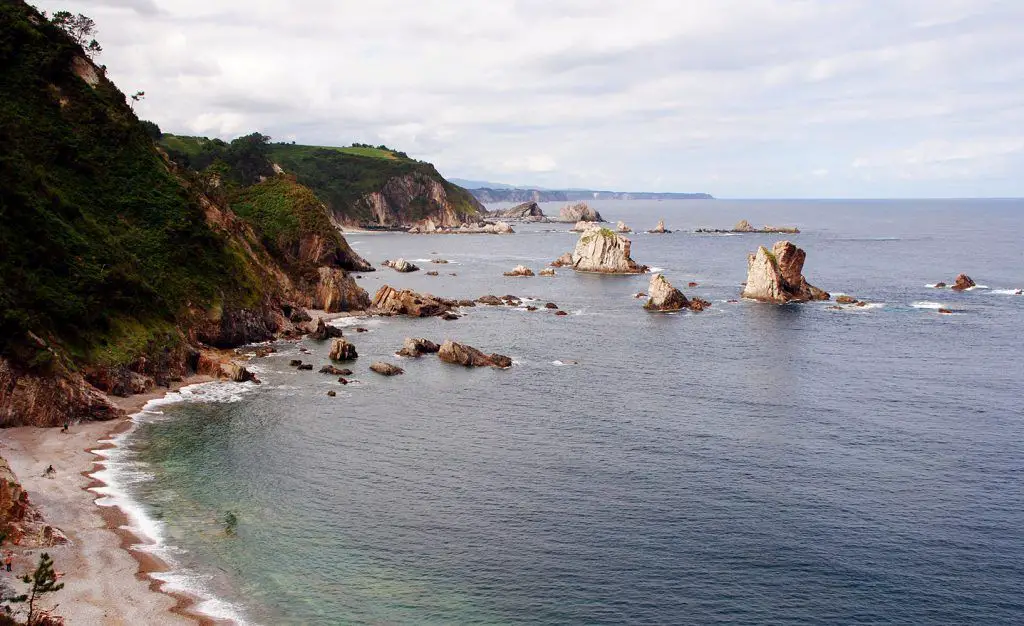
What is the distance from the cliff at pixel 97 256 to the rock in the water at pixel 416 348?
20560mm

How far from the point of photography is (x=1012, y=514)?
55219mm

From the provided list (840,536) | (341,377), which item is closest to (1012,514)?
(840,536)

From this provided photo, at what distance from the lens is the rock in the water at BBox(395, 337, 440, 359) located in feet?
345

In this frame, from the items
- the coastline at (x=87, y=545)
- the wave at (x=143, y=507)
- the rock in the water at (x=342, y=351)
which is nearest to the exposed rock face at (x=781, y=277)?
the rock in the water at (x=342, y=351)

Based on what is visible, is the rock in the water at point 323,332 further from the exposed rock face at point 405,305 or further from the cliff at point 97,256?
the exposed rock face at point 405,305

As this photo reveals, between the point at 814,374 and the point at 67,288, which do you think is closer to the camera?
the point at 67,288

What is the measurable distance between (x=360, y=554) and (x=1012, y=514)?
145 feet

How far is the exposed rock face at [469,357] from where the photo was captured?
100 metres

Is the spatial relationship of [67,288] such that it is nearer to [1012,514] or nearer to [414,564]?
[414,564]

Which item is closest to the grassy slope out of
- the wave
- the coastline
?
the wave

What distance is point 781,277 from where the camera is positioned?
152m

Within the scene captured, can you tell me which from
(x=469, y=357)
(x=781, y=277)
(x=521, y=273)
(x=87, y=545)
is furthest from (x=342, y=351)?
(x=521, y=273)

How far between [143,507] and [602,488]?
106 feet

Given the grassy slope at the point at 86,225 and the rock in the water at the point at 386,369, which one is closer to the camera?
the grassy slope at the point at 86,225
